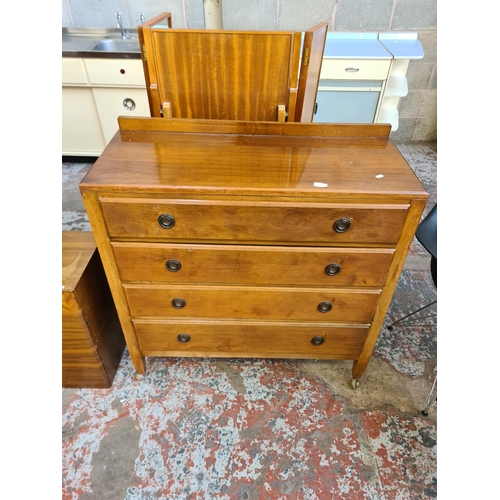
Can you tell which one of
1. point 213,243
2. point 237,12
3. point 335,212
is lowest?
point 213,243

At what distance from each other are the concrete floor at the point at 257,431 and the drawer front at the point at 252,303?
436 mm

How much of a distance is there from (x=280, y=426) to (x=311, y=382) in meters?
0.26

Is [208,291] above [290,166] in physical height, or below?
below

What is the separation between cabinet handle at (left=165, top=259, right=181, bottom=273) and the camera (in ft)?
4.06

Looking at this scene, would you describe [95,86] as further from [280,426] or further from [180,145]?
[280,426]

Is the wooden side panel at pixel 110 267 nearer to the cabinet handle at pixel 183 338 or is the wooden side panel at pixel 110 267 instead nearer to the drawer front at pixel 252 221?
the drawer front at pixel 252 221

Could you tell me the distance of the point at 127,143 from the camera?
4.22ft

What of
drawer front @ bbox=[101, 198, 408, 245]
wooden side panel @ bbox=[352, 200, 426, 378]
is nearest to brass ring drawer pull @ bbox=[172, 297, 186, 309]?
drawer front @ bbox=[101, 198, 408, 245]

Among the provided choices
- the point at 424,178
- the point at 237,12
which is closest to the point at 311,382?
the point at 424,178

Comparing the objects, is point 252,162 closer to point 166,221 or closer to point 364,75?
point 166,221

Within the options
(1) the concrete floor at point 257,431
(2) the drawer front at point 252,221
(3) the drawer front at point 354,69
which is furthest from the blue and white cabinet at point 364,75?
(2) the drawer front at point 252,221

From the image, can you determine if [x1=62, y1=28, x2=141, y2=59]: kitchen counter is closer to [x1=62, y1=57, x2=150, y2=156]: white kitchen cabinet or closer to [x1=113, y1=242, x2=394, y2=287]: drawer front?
[x1=62, y1=57, x2=150, y2=156]: white kitchen cabinet

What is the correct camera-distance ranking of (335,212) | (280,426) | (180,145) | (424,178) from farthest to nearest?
(424,178)
(280,426)
(180,145)
(335,212)

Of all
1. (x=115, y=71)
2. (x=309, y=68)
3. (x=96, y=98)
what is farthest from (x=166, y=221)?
(x=96, y=98)
